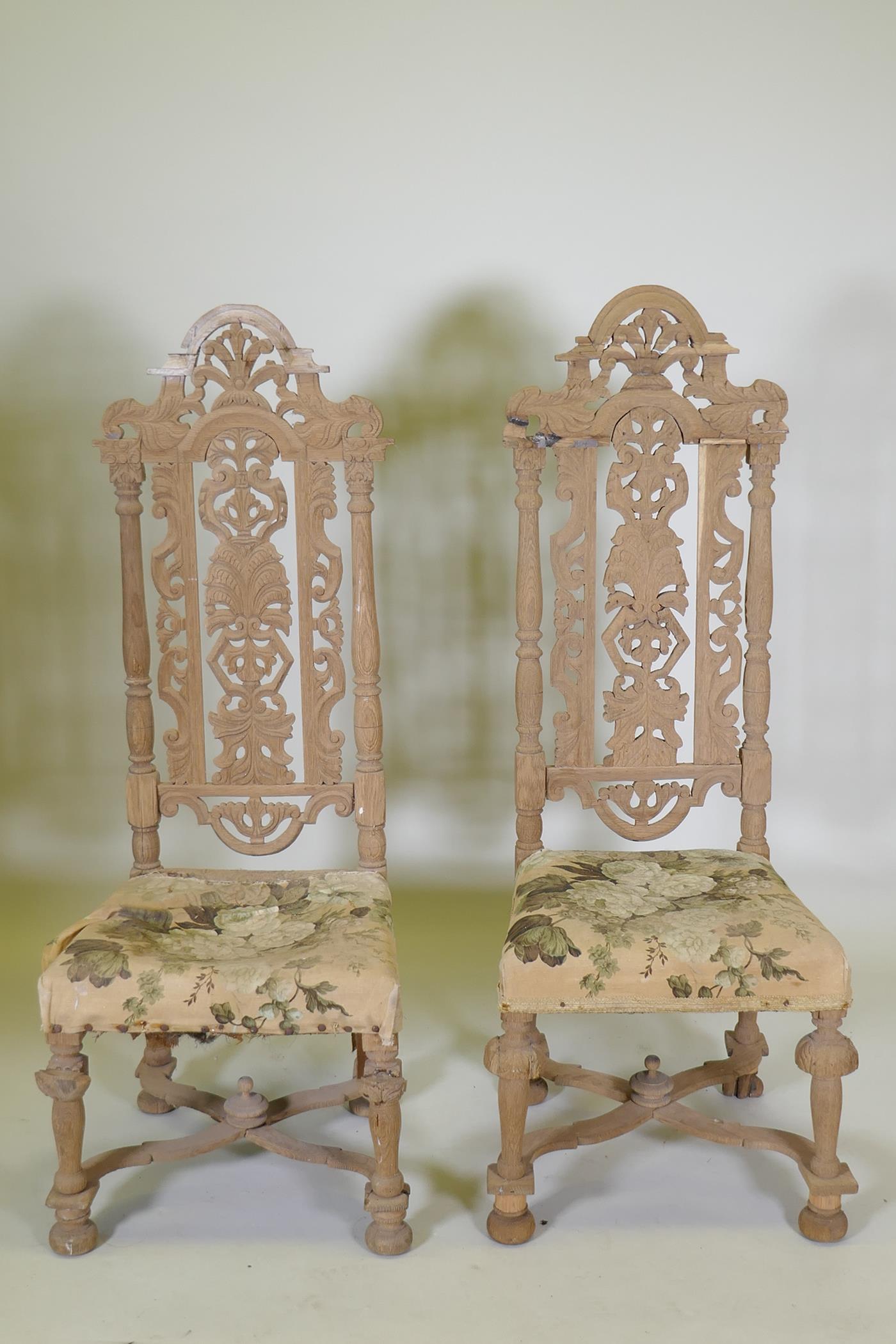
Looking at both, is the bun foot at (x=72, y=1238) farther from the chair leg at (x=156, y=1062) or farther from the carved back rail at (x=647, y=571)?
the carved back rail at (x=647, y=571)

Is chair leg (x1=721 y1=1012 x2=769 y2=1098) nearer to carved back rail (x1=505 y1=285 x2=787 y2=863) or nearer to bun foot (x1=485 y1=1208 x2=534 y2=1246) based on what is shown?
carved back rail (x1=505 y1=285 x2=787 y2=863)

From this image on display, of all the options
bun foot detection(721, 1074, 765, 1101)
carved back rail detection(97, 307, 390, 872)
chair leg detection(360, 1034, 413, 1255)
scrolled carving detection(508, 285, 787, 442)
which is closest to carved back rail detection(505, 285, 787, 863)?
scrolled carving detection(508, 285, 787, 442)

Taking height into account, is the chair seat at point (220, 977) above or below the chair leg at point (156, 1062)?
above

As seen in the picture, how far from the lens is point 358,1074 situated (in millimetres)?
2631

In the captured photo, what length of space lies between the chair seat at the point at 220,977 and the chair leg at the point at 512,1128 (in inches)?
8.1

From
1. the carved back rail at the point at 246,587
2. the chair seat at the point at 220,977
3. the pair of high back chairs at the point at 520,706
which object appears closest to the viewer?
the chair seat at the point at 220,977

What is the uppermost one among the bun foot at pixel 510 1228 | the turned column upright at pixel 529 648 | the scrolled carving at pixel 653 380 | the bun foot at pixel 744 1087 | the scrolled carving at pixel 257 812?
the scrolled carving at pixel 653 380

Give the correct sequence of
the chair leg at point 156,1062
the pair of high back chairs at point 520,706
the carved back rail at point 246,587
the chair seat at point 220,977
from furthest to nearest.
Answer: the chair leg at point 156,1062 → the carved back rail at point 246,587 → the pair of high back chairs at point 520,706 → the chair seat at point 220,977

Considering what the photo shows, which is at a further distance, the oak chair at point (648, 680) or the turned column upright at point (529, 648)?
the turned column upright at point (529, 648)

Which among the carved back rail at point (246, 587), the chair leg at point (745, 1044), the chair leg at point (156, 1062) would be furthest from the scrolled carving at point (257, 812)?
the chair leg at point (745, 1044)

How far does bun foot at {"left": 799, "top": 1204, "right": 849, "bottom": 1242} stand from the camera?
2.24 metres

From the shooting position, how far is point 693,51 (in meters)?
3.36

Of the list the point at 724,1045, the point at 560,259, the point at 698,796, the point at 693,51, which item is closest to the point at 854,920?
the point at 724,1045

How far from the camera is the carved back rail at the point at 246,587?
8.42 ft
